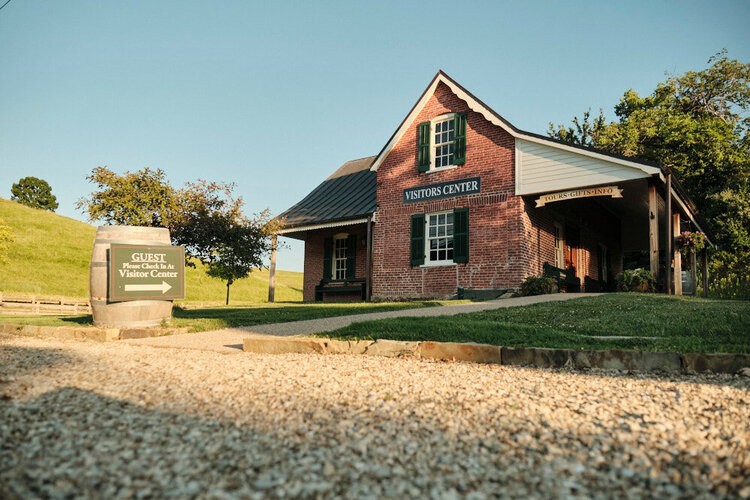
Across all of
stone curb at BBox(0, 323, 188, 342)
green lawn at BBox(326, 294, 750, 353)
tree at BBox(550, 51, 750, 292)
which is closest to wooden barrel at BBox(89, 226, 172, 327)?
stone curb at BBox(0, 323, 188, 342)

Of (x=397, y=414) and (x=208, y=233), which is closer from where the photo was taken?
(x=397, y=414)

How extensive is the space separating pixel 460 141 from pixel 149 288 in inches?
411

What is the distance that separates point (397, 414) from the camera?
315 centimetres

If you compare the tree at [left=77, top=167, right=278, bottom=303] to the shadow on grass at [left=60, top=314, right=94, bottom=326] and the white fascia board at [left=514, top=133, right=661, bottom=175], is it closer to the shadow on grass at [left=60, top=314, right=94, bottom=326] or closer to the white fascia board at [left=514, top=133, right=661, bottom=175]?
the shadow on grass at [left=60, top=314, right=94, bottom=326]

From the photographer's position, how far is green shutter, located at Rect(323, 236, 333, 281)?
65.7 ft

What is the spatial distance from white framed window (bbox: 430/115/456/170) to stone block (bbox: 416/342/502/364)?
1130 cm

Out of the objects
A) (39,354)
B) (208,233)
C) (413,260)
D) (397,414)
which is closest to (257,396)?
(397,414)

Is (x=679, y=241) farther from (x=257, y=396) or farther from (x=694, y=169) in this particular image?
Answer: (x=257, y=396)

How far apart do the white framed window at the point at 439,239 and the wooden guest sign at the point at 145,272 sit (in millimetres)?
8649

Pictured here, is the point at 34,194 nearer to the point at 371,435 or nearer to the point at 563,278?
the point at 563,278

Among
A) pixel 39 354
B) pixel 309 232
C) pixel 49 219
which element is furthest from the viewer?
pixel 49 219

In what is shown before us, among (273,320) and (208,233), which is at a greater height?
(208,233)

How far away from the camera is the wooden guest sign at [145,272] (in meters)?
8.49

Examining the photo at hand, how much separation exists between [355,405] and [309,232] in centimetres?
1743
